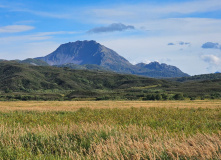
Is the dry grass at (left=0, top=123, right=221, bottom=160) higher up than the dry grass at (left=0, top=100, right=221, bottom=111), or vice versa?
the dry grass at (left=0, top=123, right=221, bottom=160)

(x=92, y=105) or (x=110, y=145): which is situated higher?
(x=110, y=145)

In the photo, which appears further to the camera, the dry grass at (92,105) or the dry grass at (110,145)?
the dry grass at (92,105)

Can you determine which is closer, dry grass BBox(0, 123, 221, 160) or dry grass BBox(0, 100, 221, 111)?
dry grass BBox(0, 123, 221, 160)

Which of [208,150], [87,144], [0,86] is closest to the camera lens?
[208,150]

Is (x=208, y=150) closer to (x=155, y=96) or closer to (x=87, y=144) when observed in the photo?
(x=87, y=144)

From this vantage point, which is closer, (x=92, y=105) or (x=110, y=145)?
(x=110, y=145)

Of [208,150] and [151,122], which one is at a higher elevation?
[208,150]

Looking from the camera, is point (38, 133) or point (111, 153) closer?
point (111, 153)

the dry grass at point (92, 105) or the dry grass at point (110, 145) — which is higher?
the dry grass at point (110, 145)

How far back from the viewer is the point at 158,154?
10656 millimetres

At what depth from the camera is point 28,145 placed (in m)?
14.1

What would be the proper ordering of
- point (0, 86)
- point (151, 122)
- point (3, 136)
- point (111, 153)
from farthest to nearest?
point (0, 86), point (151, 122), point (3, 136), point (111, 153)

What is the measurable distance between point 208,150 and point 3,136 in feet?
36.9

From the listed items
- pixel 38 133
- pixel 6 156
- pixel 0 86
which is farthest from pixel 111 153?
pixel 0 86
